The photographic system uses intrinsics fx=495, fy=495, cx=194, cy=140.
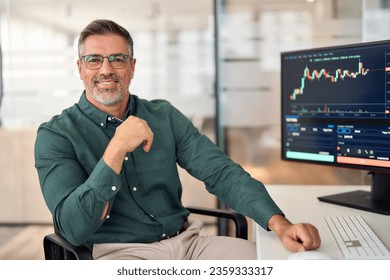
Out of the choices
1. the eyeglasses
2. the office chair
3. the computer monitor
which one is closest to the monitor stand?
the computer monitor

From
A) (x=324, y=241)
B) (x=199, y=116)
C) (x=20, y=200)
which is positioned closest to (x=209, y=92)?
(x=199, y=116)

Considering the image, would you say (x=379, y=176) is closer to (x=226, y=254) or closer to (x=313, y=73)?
(x=313, y=73)

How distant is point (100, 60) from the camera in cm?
164

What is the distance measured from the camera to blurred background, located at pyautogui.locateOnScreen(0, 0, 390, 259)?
3.11m

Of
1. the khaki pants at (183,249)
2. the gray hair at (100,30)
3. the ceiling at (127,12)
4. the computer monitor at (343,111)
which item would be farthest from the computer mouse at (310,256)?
the ceiling at (127,12)

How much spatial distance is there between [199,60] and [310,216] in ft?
6.00

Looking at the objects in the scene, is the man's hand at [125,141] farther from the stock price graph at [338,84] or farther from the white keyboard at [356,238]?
the stock price graph at [338,84]

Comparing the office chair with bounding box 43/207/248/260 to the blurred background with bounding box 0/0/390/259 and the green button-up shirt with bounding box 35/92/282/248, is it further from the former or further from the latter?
the blurred background with bounding box 0/0/390/259

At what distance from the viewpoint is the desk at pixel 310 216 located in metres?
1.27

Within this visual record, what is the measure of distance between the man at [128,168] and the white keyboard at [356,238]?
6.3 inches

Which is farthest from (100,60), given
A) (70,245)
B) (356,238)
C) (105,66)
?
(356,238)

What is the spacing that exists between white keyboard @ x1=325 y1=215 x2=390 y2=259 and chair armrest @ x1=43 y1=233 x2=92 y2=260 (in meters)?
0.69

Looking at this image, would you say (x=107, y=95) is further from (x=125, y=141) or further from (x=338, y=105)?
(x=338, y=105)

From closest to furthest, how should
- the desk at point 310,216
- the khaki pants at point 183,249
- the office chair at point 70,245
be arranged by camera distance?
the desk at point 310,216, the office chair at point 70,245, the khaki pants at point 183,249
